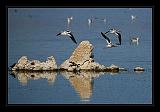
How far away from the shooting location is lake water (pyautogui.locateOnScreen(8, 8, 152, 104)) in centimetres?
530

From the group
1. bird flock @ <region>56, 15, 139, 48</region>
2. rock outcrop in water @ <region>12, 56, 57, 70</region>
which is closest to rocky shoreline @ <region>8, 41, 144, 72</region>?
rock outcrop in water @ <region>12, 56, 57, 70</region>

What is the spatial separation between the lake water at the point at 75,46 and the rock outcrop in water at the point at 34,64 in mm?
37

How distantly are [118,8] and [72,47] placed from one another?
0.52 metres

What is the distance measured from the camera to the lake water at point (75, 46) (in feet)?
17.4

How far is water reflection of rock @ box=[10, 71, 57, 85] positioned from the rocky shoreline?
0.03 metres

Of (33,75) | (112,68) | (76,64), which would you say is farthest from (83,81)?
(33,75)

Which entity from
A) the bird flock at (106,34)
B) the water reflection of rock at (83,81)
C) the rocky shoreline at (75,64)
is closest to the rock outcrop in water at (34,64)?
the rocky shoreline at (75,64)

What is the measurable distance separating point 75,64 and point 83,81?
0.54ft

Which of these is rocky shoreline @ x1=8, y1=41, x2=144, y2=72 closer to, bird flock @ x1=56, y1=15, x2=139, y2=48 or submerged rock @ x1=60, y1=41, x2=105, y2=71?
submerged rock @ x1=60, y1=41, x2=105, y2=71

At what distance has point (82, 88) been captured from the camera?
534 cm

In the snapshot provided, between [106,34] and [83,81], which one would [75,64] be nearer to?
[83,81]
